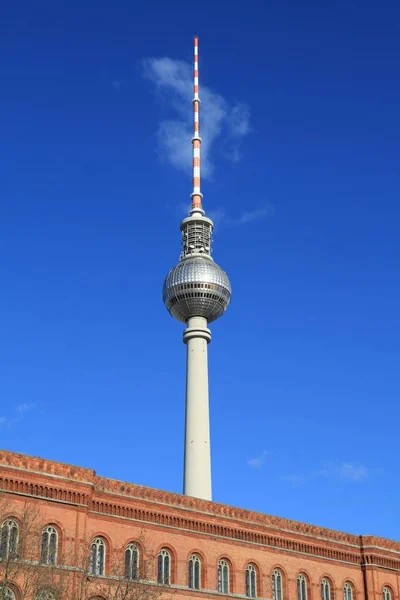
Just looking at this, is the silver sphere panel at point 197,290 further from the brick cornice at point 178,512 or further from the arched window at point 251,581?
the arched window at point 251,581

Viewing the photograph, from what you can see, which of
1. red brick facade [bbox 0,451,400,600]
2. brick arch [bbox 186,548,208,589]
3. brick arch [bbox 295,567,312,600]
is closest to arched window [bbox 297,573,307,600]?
brick arch [bbox 295,567,312,600]

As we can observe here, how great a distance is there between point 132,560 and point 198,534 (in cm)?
527

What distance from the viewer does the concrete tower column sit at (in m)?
79.4

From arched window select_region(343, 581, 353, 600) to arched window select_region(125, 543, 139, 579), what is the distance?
720 inches

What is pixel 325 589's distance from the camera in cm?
6041

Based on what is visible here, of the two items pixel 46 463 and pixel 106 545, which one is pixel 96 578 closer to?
pixel 106 545

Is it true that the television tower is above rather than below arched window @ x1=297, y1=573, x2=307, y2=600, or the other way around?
above

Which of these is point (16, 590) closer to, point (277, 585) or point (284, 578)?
point (277, 585)

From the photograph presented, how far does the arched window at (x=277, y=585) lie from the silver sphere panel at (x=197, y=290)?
35.3 meters

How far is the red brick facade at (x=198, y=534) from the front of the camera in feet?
153

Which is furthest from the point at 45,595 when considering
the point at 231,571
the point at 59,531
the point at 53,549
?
the point at 231,571

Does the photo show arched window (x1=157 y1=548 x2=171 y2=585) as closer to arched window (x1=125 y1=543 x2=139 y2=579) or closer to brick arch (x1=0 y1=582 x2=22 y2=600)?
arched window (x1=125 y1=543 x2=139 y2=579)

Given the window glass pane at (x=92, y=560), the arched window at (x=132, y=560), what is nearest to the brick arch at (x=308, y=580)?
the arched window at (x=132, y=560)

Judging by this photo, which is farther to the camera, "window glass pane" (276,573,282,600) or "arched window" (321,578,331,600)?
"arched window" (321,578,331,600)
